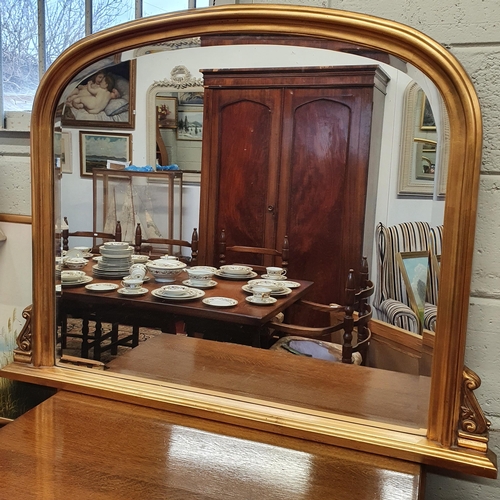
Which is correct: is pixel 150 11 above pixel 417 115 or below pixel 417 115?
above

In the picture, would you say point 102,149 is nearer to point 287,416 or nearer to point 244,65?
point 244,65

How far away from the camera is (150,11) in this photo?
1.14 metres

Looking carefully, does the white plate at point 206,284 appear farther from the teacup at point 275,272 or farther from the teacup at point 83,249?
the teacup at point 83,249

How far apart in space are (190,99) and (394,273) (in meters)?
0.45

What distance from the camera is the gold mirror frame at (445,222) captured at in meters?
0.74

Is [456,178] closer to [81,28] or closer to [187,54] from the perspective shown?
[187,54]

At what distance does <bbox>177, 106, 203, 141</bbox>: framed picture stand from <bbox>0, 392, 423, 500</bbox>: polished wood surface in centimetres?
48

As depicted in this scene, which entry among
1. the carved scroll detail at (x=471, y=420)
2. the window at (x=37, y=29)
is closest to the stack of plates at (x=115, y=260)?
the window at (x=37, y=29)

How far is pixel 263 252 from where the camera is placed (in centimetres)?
92

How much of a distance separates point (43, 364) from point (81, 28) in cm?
68

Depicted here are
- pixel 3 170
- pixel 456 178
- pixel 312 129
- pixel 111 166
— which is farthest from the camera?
pixel 3 170

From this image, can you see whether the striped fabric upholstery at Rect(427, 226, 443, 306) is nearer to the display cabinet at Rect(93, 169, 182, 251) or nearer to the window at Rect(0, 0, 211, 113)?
the display cabinet at Rect(93, 169, 182, 251)

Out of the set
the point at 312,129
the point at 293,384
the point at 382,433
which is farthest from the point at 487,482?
the point at 312,129

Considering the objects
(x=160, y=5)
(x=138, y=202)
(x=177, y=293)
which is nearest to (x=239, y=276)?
(x=177, y=293)
